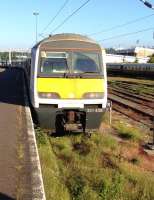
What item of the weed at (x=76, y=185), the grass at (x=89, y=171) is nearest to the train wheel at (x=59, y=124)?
the grass at (x=89, y=171)

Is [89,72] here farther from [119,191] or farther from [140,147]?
[119,191]

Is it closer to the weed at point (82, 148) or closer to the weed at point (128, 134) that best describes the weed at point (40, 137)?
the weed at point (82, 148)

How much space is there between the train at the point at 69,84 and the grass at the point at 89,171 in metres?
0.50

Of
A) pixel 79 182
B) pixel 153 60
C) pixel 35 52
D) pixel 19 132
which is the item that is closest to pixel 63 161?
pixel 19 132

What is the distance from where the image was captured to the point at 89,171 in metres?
9.32

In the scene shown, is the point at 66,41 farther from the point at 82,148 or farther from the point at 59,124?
the point at 82,148

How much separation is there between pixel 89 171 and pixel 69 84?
13.0 ft

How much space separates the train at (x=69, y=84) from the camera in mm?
12656

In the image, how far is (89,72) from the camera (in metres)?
13.1

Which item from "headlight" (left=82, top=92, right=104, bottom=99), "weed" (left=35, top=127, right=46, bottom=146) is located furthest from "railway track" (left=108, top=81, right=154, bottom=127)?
"weed" (left=35, top=127, right=46, bottom=146)

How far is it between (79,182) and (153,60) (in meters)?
120

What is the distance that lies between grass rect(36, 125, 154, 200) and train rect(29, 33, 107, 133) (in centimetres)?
50

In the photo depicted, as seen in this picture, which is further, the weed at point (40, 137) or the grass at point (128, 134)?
the grass at point (128, 134)

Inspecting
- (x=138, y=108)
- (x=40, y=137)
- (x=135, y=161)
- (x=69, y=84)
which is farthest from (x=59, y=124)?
(x=138, y=108)
